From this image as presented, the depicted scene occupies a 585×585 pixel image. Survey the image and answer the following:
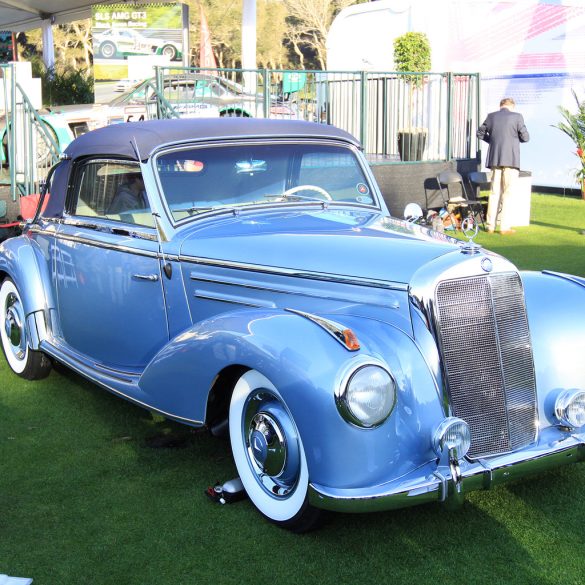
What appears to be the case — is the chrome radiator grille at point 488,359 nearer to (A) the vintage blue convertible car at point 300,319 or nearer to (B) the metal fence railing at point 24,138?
(A) the vintage blue convertible car at point 300,319

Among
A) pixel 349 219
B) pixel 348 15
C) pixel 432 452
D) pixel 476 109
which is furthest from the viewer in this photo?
pixel 348 15

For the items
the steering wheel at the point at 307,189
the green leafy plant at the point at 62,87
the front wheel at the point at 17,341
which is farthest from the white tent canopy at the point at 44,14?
the steering wheel at the point at 307,189

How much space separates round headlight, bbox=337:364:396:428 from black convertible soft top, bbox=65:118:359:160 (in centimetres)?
194

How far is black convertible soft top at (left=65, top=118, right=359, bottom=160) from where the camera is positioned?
4.44 metres

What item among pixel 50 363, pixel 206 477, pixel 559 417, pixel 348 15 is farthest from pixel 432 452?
pixel 348 15

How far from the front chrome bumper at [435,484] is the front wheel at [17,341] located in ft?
9.79

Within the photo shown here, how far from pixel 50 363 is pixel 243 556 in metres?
2.80

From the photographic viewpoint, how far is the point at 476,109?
1374 centimetres

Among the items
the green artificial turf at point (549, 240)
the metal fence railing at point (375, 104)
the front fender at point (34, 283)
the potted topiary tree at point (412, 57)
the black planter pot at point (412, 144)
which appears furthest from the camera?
the potted topiary tree at point (412, 57)

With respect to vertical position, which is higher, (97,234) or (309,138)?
(309,138)

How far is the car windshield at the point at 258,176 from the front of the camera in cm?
440

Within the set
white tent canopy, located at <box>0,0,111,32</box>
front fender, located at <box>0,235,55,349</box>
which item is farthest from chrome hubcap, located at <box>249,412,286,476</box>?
white tent canopy, located at <box>0,0,111,32</box>

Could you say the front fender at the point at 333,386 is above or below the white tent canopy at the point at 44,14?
below

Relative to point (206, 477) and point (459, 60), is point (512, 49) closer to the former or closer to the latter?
point (459, 60)
